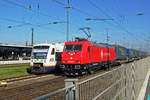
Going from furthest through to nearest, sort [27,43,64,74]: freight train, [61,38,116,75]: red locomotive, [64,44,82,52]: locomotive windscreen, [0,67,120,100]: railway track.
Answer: [27,43,64,74]: freight train, [64,44,82,52]: locomotive windscreen, [61,38,116,75]: red locomotive, [0,67,120,100]: railway track

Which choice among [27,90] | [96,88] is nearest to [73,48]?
[27,90]

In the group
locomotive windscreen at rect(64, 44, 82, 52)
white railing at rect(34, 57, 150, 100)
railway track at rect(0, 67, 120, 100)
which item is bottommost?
railway track at rect(0, 67, 120, 100)

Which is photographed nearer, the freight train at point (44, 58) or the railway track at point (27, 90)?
the railway track at point (27, 90)

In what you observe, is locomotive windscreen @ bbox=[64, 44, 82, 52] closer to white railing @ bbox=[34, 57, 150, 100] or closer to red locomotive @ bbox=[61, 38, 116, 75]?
red locomotive @ bbox=[61, 38, 116, 75]

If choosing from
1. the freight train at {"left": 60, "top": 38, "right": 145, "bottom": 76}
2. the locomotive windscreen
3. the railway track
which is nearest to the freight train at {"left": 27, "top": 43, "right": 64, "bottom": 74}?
the freight train at {"left": 60, "top": 38, "right": 145, "bottom": 76}

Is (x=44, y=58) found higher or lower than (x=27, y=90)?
higher

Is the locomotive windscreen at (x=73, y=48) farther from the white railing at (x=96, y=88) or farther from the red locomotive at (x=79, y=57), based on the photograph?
the white railing at (x=96, y=88)

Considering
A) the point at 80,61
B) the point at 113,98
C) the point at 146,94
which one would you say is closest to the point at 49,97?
the point at 113,98

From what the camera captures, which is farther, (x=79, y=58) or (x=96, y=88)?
(x=79, y=58)

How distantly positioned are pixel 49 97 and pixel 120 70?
3664 millimetres

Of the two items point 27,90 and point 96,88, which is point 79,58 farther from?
point 96,88

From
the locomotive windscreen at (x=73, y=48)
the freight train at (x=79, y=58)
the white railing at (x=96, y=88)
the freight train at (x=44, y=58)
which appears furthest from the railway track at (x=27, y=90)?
the locomotive windscreen at (x=73, y=48)

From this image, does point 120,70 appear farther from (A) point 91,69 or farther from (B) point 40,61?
(B) point 40,61

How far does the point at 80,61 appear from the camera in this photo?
1537 centimetres
